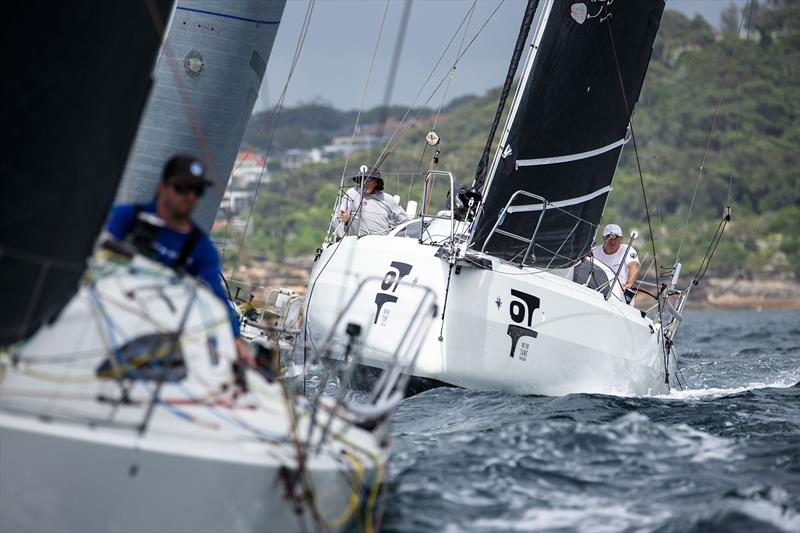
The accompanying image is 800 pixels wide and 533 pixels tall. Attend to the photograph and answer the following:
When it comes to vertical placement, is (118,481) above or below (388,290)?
below

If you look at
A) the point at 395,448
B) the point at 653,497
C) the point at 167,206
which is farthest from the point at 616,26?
the point at 167,206

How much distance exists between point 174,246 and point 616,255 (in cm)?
607

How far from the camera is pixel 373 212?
10.1 m

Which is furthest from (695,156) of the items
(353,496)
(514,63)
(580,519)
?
(353,496)

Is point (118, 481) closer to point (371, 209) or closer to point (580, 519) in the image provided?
point (580, 519)

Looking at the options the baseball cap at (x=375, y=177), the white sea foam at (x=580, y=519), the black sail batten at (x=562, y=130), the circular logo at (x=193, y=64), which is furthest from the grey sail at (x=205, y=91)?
the white sea foam at (x=580, y=519)

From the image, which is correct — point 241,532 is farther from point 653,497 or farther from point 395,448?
point 395,448

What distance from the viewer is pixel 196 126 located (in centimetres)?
802

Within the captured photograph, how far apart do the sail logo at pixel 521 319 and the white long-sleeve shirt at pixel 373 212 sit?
1.84 m

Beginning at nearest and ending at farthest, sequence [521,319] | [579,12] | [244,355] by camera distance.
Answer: [244,355], [521,319], [579,12]

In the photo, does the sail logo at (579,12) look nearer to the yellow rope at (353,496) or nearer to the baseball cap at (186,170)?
the baseball cap at (186,170)

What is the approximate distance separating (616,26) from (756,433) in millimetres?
3864

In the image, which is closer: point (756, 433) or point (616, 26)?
point (756, 433)

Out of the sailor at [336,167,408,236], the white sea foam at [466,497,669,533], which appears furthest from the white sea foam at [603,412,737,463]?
the sailor at [336,167,408,236]
